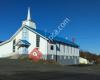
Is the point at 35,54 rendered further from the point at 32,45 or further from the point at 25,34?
the point at 25,34

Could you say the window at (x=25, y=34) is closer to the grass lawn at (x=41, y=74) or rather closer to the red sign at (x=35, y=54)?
the red sign at (x=35, y=54)

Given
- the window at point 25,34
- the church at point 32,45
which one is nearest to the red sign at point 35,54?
the church at point 32,45

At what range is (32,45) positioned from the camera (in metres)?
46.4

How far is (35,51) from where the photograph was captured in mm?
45594

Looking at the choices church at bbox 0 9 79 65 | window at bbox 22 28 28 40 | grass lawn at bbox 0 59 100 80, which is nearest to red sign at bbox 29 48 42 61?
church at bbox 0 9 79 65

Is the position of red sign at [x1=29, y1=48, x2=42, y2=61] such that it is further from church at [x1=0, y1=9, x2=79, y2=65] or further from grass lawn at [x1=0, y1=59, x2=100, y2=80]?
grass lawn at [x1=0, y1=59, x2=100, y2=80]

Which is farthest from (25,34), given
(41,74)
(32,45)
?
(41,74)

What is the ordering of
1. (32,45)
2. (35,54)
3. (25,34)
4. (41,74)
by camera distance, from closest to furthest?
1. (41,74)
2. (35,54)
3. (32,45)
4. (25,34)

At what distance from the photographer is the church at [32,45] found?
4516 centimetres

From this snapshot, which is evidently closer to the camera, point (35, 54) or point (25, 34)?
point (35, 54)

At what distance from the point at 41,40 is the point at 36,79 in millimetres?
31217

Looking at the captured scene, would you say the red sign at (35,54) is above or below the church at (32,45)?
below

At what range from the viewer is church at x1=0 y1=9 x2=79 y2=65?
45156 mm

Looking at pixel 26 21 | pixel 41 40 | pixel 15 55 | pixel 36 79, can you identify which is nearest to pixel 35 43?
pixel 41 40
